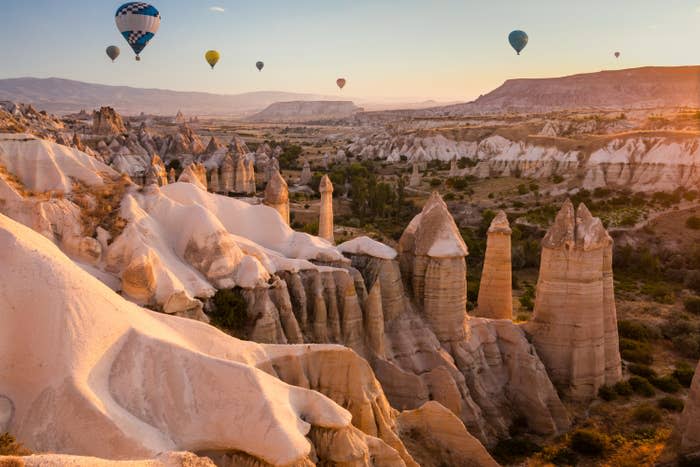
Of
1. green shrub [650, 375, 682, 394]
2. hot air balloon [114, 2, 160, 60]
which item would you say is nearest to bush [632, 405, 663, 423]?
green shrub [650, 375, 682, 394]

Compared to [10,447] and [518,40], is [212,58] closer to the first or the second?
[518,40]

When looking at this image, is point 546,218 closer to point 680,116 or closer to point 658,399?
point 658,399

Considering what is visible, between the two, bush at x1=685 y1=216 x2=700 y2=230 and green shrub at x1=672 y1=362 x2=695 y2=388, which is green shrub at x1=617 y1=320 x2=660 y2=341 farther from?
bush at x1=685 y1=216 x2=700 y2=230

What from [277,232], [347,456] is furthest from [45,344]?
[277,232]

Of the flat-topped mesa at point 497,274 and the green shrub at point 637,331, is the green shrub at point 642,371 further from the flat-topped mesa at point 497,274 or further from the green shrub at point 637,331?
the flat-topped mesa at point 497,274

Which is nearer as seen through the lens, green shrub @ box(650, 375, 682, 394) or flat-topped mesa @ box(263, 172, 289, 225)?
green shrub @ box(650, 375, 682, 394)

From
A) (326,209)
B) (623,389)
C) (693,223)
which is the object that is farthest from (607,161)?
(623,389)
